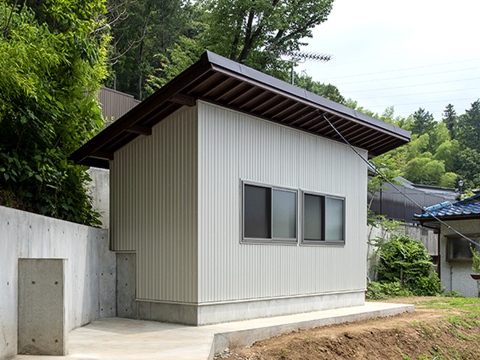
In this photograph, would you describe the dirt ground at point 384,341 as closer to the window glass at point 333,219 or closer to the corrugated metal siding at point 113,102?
the window glass at point 333,219

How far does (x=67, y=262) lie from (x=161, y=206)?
8.96ft

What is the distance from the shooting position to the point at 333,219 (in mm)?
9391

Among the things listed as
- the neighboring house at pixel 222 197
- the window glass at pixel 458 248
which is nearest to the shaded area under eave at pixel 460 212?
the window glass at pixel 458 248

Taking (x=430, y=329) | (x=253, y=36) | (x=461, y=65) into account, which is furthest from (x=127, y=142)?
(x=461, y=65)

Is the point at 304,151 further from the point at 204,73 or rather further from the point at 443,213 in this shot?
the point at 443,213

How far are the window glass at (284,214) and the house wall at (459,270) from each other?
9136 mm

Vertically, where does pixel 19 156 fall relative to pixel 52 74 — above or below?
below

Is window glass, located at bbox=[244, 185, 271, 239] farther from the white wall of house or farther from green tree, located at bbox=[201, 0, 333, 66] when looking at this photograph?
green tree, located at bbox=[201, 0, 333, 66]

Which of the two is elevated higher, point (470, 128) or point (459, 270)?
point (470, 128)

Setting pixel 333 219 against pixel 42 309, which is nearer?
pixel 42 309

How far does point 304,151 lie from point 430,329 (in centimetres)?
372

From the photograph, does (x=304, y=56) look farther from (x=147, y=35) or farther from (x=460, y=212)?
(x=147, y=35)

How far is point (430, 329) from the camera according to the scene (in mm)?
8375

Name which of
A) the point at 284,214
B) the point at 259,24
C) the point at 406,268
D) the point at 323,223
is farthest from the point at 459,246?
the point at 259,24
